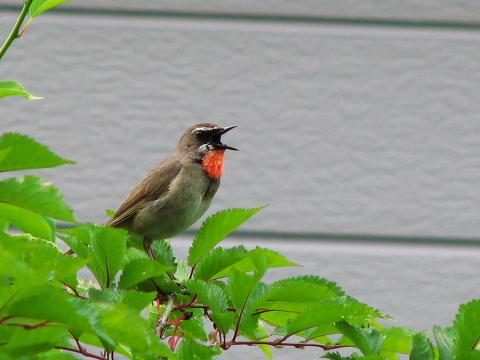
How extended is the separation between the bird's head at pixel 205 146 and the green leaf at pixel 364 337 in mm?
1302

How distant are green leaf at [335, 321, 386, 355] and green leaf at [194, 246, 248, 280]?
0.11 meters

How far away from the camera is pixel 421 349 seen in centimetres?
72

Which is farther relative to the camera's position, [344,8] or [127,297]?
[344,8]

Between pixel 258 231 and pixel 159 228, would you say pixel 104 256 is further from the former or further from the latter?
pixel 258 231

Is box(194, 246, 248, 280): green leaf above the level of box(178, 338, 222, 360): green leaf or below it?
above

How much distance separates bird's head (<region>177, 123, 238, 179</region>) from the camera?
2.07m

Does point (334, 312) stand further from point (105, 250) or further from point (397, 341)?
point (105, 250)

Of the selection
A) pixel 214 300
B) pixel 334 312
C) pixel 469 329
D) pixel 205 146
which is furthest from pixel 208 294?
pixel 205 146

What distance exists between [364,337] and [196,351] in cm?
14

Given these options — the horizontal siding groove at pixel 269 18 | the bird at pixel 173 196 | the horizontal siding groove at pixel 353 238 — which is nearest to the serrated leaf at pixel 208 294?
the bird at pixel 173 196

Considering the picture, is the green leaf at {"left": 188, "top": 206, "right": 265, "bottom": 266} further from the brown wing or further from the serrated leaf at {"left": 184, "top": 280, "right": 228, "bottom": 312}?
the brown wing

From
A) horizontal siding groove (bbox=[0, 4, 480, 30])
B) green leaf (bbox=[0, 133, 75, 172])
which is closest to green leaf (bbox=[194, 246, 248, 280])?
green leaf (bbox=[0, 133, 75, 172])

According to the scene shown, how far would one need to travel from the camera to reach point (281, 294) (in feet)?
2.52

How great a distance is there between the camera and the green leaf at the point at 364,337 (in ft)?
2.46
